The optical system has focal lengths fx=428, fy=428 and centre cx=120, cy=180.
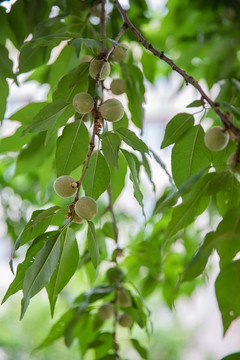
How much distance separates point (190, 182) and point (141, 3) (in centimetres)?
60

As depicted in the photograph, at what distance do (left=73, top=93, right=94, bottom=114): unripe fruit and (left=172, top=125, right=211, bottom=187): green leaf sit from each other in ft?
0.35

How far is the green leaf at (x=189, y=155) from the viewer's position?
0.48m

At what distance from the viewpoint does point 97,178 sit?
1.59 feet

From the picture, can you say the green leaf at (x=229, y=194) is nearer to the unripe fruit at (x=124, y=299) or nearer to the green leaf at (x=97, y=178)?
the green leaf at (x=97, y=178)

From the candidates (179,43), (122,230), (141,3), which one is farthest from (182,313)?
(141,3)

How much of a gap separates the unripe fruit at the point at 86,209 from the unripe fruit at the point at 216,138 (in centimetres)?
13

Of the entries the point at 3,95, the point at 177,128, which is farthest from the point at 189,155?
the point at 3,95

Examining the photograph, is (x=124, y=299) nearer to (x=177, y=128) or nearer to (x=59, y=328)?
(x=59, y=328)

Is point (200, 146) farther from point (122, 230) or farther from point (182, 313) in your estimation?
point (182, 313)

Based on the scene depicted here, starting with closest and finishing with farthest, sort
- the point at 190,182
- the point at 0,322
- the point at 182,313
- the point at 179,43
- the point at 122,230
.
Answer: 1. the point at 190,182
2. the point at 179,43
3. the point at 122,230
4. the point at 0,322
5. the point at 182,313

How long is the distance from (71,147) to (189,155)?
0.13 metres

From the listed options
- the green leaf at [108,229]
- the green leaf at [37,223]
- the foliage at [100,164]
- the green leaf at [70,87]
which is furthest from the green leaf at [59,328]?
the green leaf at [70,87]

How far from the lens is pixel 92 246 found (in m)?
0.45

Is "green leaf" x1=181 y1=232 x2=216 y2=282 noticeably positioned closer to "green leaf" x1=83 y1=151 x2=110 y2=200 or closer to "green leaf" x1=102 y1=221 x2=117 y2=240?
"green leaf" x1=83 y1=151 x2=110 y2=200
